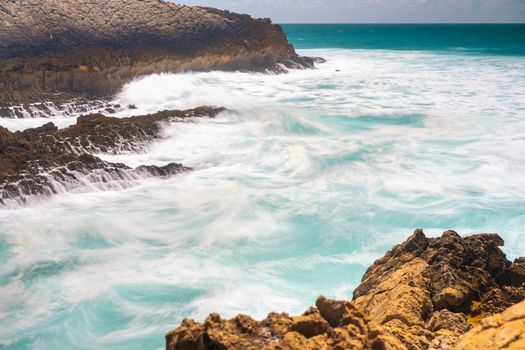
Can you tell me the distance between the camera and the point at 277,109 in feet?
54.1

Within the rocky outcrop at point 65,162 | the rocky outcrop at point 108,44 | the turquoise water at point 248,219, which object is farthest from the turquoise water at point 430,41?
the rocky outcrop at point 65,162

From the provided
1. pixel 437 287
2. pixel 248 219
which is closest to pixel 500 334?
pixel 437 287

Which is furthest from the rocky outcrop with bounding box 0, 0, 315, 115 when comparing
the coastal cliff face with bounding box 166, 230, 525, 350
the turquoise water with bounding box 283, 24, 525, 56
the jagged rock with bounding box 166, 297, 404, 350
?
the turquoise water with bounding box 283, 24, 525, 56

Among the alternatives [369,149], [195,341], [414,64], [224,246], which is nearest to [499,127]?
[369,149]

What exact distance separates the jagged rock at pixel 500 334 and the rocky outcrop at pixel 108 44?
15002 millimetres

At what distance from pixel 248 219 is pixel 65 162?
3.49 meters

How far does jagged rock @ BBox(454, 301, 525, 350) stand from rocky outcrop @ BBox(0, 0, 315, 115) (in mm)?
15002

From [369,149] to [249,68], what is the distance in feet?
53.3

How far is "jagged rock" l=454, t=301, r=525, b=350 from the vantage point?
103 inches

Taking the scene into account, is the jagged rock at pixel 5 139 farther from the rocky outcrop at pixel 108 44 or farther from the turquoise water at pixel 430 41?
the turquoise water at pixel 430 41

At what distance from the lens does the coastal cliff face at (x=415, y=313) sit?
291cm

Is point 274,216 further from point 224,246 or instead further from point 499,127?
point 499,127

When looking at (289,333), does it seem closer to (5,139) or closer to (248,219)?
(248,219)

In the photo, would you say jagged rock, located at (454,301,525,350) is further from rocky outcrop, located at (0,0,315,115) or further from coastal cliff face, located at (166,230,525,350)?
rocky outcrop, located at (0,0,315,115)
